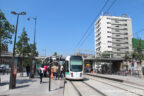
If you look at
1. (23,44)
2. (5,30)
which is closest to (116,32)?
(23,44)

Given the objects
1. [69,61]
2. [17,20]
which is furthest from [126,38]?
[17,20]

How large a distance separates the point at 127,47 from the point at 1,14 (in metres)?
84.3

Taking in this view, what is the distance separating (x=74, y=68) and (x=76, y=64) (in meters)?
0.56

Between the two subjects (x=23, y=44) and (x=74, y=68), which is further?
(x=23, y=44)

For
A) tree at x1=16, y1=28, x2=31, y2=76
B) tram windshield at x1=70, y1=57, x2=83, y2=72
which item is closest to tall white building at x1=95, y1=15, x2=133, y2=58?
tree at x1=16, y1=28, x2=31, y2=76

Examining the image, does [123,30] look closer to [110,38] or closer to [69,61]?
[110,38]

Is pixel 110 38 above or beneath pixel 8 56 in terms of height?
above

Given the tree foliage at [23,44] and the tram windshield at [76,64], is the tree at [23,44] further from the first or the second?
the tram windshield at [76,64]

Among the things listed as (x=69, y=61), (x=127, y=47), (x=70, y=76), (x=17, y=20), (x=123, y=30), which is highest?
(x=123, y=30)

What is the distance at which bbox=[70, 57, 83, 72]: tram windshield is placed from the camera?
18325mm

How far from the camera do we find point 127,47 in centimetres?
8850

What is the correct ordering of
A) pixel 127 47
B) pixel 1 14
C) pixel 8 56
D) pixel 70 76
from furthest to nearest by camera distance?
pixel 127 47 < pixel 8 56 < pixel 70 76 < pixel 1 14

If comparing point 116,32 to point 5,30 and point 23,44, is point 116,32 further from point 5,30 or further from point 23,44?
point 5,30

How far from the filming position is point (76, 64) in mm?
18594
